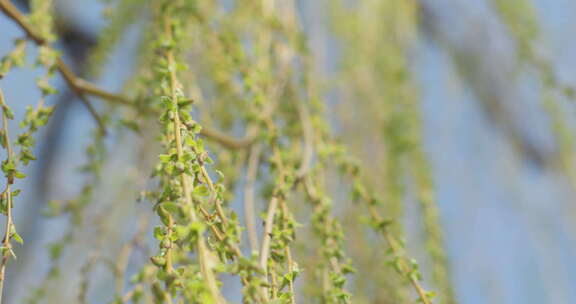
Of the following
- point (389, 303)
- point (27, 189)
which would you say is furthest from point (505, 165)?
point (27, 189)

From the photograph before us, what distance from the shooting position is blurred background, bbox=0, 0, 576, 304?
1144 millimetres

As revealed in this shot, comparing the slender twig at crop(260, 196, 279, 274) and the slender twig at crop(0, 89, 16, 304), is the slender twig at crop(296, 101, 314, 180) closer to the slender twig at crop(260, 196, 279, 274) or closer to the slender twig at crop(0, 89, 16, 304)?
the slender twig at crop(260, 196, 279, 274)

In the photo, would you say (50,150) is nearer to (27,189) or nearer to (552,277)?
(27,189)

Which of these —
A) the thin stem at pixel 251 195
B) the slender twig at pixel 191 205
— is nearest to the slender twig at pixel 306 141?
the thin stem at pixel 251 195

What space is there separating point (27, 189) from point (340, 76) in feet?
3.24

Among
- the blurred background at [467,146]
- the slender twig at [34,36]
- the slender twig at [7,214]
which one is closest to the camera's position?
the slender twig at [7,214]

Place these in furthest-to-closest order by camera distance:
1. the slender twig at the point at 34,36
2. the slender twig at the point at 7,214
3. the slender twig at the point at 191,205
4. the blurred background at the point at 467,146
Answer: the blurred background at the point at 467,146
the slender twig at the point at 34,36
the slender twig at the point at 7,214
the slender twig at the point at 191,205

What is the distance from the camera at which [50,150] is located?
1903 millimetres

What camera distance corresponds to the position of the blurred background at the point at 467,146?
3.75ft

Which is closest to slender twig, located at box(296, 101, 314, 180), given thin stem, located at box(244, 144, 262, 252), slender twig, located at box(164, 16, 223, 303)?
thin stem, located at box(244, 144, 262, 252)

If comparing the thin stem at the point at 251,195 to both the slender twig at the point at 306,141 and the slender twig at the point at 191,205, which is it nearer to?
the slender twig at the point at 306,141

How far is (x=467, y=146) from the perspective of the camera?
153cm

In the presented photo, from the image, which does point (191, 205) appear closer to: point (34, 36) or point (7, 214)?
point (7, 214)

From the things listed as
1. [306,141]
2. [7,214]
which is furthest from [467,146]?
[7,214]
